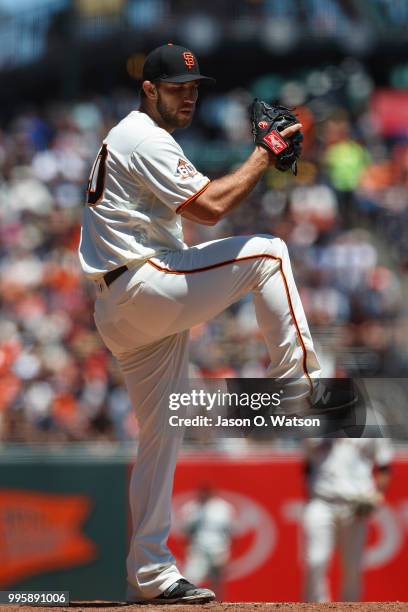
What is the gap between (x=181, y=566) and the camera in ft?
29.8

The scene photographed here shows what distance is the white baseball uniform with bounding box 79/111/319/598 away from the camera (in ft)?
15.0

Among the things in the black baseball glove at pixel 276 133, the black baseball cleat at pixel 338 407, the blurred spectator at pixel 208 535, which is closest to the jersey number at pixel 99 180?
the black baseball glove at pixel 276 133

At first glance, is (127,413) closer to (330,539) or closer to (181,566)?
(181,566)

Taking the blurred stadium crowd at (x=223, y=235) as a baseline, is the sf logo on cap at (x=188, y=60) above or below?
above

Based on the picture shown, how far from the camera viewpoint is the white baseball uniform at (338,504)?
27.3 feet

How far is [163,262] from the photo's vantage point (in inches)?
183

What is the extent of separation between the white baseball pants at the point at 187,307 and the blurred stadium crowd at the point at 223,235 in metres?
4.63

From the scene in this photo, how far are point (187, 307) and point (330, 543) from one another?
169 inches

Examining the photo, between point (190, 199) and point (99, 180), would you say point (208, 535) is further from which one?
point (190, 199)

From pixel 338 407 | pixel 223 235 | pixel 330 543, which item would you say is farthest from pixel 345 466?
pixel 223 235

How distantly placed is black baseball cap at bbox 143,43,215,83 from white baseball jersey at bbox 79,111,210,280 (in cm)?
18

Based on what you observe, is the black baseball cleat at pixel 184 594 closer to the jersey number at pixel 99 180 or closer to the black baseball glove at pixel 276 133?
the jersey number at pixel 99 180

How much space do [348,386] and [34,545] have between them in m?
5.49

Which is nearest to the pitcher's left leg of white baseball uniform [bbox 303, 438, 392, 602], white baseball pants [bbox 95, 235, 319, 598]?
white baseball pants [bbox 95, 235, 319, 598]
